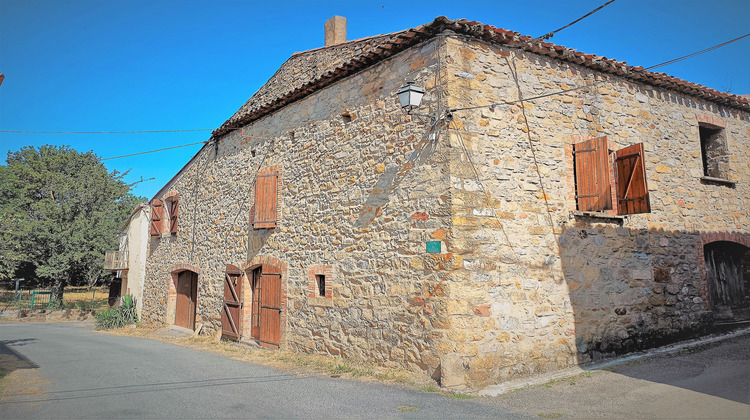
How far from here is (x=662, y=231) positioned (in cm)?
823

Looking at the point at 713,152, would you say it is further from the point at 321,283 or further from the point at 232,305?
the point at 232,305

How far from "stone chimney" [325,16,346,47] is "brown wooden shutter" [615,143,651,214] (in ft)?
24.2

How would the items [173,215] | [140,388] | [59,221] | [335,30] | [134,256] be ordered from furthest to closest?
[59,221] < [134,256] < [173,215] < [335,30] < [140,388]

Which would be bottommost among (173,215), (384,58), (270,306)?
(270,306)

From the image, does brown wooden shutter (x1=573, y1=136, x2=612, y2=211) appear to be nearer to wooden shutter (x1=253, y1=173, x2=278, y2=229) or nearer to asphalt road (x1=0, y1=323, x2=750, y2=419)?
asphalt road (x1=0, y1=323, x2=750, y2=419)

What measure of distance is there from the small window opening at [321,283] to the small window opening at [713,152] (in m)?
8.26

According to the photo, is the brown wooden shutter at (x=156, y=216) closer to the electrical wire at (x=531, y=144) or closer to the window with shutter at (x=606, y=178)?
the electrical wire at (x=531, y=144)

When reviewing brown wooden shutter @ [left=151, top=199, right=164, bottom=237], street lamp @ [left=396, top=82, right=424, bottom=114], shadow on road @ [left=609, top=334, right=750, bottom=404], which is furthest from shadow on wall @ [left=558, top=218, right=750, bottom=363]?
brown wooden shutter @ [left=151, top=199, right=164, bottom=237]

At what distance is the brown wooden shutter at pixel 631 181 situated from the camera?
23.1ft

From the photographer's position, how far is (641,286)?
25.6 ft

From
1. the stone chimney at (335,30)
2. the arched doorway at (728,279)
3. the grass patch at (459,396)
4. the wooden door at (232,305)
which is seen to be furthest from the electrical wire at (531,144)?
the wooden door at (232,305)

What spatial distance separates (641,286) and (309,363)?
588 cm

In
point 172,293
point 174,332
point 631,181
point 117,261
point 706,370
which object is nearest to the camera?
point 706,370

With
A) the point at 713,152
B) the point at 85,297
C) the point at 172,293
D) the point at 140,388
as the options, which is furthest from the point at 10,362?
the point at 85,297
